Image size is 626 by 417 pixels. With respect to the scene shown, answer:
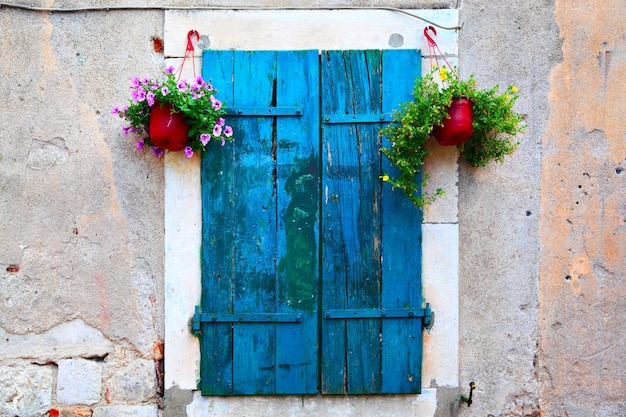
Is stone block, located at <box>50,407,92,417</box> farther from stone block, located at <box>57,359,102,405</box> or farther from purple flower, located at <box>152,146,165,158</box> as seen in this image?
purple flower, located at <box>152,146,165,158</box>

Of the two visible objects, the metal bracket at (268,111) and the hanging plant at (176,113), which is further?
the metal bracket at (268,111)

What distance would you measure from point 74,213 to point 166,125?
0.75 meters

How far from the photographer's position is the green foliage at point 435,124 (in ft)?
8.90

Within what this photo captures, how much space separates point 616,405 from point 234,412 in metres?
2.05

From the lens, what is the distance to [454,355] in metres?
3.02

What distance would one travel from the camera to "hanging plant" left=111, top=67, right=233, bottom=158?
8.92 feet

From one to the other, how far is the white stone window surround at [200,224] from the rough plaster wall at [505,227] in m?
0.08

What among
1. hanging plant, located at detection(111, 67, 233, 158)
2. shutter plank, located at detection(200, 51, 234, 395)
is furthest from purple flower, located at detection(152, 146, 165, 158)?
shutter plank, located at detection(200, 51, 234, 395)

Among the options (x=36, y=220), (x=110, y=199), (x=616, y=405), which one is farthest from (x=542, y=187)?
(x=36, y=220)

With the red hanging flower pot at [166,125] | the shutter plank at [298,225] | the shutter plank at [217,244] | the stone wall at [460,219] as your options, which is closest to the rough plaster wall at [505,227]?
the stone wall at [460,219]

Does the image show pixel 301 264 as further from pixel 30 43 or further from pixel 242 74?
pixel 30 43

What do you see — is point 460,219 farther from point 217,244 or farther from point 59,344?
point 59,344

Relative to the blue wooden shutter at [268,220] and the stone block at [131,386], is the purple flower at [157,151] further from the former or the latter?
the stone block at [131,386]

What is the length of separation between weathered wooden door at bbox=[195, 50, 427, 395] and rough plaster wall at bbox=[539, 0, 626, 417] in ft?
2.44
